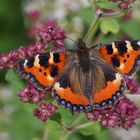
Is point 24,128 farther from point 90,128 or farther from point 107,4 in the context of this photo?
point 107,4

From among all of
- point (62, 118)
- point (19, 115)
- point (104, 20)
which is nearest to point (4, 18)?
point (19, 115)

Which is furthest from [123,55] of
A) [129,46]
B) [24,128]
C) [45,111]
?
[24,128]

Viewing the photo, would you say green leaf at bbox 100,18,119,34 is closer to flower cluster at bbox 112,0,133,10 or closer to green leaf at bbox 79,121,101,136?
flower cluster at bbox 112,0,133,10

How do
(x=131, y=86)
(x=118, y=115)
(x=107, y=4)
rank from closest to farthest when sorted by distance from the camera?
(x=118, y=115), (x=131, y=86), (x=107, y=4)

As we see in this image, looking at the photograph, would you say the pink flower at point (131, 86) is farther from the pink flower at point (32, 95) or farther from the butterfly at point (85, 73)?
the pink flower at point (32, 95)

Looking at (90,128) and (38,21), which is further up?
(38,21)

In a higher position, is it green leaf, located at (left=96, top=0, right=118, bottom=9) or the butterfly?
green leaf, located at (left=96, top=0, right=118, bottom=9)

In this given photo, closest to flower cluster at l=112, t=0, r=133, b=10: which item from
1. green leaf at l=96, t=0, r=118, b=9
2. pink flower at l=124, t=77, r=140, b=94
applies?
green leaf at l=96, t=0, r=118, b=9

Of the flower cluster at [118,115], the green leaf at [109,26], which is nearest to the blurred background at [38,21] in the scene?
the green leaf at [109,26]
